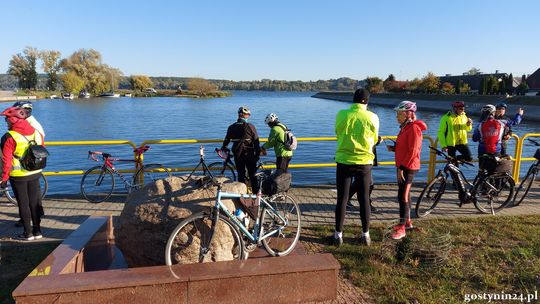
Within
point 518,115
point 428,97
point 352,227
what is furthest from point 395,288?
point 428,97

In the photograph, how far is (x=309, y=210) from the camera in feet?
22.9

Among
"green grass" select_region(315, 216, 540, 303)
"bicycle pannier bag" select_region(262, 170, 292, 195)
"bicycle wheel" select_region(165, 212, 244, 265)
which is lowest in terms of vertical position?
"green grass" select_region(315, 216, 540, 303)

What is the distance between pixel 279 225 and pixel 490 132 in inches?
203

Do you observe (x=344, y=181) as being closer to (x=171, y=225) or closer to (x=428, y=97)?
(x=171, y=225)

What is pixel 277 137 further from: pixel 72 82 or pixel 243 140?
pixel 72 82

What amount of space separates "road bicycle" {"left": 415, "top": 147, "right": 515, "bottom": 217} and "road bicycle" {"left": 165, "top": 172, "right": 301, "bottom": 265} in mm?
3273

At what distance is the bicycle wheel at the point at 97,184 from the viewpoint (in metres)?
7.66

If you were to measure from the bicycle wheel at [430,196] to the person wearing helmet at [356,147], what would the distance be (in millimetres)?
1882

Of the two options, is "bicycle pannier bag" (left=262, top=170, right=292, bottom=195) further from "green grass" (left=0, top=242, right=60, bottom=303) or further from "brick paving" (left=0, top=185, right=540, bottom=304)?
"green grass" (left=0, top=242, right=60, bottom=303)

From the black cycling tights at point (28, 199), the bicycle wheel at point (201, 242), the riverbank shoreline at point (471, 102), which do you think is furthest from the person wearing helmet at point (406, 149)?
the riverbank shoreline at point (471, 102)

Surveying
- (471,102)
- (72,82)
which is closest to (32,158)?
(471,102)

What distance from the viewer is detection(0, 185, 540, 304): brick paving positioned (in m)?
5.91

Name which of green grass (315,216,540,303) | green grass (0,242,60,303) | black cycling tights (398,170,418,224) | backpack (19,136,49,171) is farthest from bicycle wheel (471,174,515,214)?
backpack (19,136,49,171)

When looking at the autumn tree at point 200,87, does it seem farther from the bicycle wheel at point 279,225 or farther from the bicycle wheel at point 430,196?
the bicycle wheel at point 279,225
